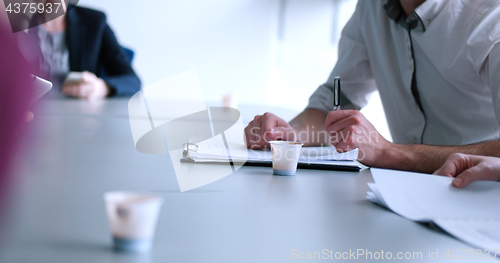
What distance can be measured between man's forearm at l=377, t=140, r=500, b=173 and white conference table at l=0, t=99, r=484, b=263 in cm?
11

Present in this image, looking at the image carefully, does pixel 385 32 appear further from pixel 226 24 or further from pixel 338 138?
pixel 226 24

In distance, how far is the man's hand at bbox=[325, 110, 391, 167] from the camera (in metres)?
0.90

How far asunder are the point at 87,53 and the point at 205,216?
250cm

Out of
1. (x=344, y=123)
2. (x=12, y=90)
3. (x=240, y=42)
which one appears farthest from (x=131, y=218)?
(x=240, y=42)

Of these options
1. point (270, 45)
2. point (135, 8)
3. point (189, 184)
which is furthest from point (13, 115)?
point (270, 45)

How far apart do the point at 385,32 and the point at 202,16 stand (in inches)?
154

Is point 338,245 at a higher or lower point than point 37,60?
lower

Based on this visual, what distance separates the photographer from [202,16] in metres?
4.99

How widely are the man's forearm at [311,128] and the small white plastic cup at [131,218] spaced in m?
0.88

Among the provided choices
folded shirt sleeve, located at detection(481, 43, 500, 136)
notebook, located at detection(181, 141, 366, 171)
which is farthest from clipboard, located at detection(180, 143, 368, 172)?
folded shirt sleeve, located at detection(481, 43, 500, 136)

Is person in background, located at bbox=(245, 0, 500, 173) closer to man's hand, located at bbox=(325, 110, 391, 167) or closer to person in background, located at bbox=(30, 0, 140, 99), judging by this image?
man's hand, located at bbox=(325, 110, 391, 167)

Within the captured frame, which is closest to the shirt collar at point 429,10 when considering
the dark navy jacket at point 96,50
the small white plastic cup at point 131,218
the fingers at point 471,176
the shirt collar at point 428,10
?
the shirt collar at point 428,10

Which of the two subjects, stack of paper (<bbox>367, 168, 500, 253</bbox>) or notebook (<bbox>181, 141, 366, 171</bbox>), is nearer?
stack of paper (<bbox>367, 168, 500, 253</bbox>)

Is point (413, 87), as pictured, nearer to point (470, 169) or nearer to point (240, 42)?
point (470, 169)
